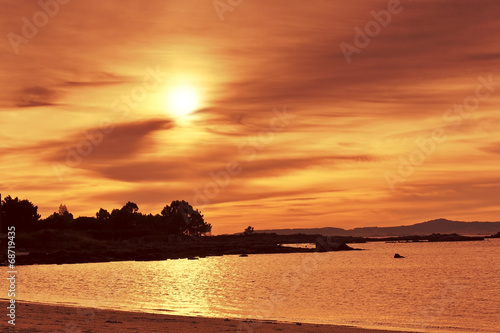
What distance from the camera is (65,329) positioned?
23.5 m

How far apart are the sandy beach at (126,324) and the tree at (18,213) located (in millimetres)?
124671

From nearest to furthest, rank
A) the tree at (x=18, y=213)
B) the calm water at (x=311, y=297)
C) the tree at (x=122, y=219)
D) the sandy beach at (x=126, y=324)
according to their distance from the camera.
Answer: the sandy beach at (x=126, y=324)
the calm water at (x=311, y=297)
the tree at (x=18, y=213)
the tree at (x=122, y=219)

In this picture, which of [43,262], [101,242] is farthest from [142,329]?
[101,242]

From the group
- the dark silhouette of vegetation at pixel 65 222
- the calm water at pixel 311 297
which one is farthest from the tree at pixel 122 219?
the calm water at pixel 311 297

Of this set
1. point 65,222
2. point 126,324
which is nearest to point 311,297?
point 126,324

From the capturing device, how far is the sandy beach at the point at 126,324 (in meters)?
24.4

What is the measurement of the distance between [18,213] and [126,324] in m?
134

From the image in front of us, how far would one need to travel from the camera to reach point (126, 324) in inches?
1056

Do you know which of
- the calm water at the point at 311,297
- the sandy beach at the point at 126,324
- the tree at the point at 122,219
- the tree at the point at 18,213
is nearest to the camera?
the sandy beach at the point at 126,324

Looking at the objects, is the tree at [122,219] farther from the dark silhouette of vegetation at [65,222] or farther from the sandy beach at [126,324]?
the sandy beach at [126,324]

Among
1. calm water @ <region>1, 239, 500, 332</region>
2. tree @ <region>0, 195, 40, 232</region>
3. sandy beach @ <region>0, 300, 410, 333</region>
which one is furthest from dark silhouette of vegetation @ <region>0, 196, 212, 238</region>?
sandy beach @ <region>0, 300, 410, 333</region>

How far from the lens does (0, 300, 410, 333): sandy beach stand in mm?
24391

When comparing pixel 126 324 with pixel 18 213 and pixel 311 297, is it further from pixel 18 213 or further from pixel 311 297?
pixel 18 213

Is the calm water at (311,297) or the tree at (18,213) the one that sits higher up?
the tree at (18,213)
